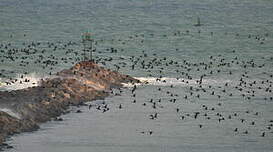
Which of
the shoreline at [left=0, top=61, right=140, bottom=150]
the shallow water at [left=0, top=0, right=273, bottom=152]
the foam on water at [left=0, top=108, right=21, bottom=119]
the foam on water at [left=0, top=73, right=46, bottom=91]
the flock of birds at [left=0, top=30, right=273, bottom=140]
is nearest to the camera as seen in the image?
the shoreline at [left=0, top=61, right=140, bottom=150]

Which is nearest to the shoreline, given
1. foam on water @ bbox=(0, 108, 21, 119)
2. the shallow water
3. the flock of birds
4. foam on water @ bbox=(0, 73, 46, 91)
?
foam on water @ bbox=(0, 108, 21, 119)

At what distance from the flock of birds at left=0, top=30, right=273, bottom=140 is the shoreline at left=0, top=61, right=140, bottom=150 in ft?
5.50

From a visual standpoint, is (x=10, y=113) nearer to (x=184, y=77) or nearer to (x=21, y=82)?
(x=21, y=82)

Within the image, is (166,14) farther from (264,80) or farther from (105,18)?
(264,80)

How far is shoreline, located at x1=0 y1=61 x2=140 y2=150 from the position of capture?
40750 millimetres

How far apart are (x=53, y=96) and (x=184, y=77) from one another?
1956cm

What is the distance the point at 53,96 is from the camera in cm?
4769

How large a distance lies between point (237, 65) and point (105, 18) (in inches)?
2024

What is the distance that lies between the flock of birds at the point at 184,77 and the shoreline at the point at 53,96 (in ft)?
5.50

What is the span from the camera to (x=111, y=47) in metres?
86.3

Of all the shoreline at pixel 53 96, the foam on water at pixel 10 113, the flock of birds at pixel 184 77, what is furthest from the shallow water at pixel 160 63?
the foam on water at pixel 10 113

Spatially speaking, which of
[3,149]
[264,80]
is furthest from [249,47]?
[3,149]

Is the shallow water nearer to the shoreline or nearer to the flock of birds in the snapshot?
the flock of birds

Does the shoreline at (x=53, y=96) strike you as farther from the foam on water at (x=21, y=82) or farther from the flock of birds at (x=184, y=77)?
the foam on water at (x=21, y=82)
